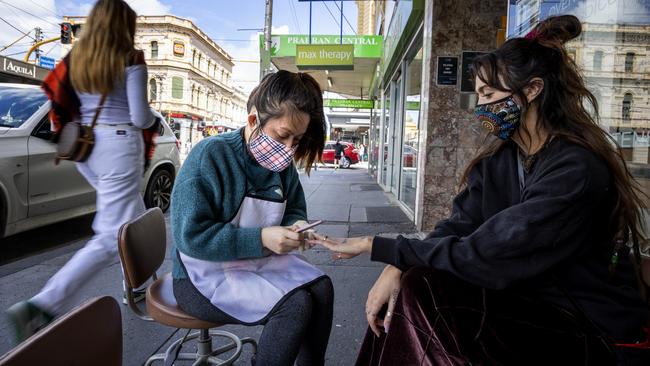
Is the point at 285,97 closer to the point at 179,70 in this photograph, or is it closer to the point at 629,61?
the point at 629,61

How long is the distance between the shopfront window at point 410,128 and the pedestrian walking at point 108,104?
511cm

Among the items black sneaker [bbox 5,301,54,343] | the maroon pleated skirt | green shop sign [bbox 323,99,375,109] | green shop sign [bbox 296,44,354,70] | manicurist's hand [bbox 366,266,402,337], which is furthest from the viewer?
green shop sign [bbox 323,99,375,109]

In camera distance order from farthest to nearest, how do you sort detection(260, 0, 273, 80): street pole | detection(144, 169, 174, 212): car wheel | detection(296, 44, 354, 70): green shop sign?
detection(260, 0, 273, 80): street pole, detection(296, 44, 354, 70): green shop sign, detection(144, 169, 174, 212): car wheel

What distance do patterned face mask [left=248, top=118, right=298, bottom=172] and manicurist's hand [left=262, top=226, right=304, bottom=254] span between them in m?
0.29

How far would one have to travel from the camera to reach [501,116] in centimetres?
155

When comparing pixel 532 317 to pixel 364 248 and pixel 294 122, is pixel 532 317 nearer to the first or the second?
pixel 364 248

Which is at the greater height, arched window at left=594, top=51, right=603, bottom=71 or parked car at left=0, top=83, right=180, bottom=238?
arched window at left=594, top=51, right=603, bottom=71

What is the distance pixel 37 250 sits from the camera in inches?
177

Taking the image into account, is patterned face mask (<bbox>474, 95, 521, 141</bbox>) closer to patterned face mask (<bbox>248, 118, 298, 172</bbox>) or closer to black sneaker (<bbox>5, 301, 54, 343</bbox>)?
patterned face mask (<bbox>248, 118, 298, 172</bbox>)

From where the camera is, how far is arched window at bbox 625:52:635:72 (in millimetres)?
2867

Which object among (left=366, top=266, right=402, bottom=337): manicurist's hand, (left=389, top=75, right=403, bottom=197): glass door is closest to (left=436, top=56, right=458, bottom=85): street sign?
(left=389, top=75, right=403, bottom=197): glass door

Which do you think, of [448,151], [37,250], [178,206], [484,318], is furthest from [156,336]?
[448,151]

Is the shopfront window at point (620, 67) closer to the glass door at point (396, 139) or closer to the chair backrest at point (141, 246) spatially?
the chair backrest at point (141, 246)

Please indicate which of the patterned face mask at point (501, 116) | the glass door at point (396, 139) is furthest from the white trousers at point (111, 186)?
the glass door at point (396, 139)
